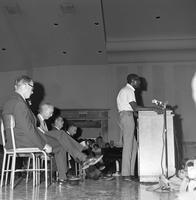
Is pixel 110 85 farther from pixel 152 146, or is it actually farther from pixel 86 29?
pixel 152 146

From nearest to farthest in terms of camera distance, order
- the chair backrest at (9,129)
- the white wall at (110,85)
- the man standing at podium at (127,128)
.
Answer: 1. the chair backrest at (9,129)
2. the man standing at podium at (127,128)
3. the white wall at (110,85)

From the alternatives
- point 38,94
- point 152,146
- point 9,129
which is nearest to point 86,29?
point 38,94

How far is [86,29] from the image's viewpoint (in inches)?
322

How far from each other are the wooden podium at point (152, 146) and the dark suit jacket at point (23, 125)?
1174 mm

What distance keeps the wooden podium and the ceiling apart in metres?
3.95

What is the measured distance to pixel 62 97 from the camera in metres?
9.77

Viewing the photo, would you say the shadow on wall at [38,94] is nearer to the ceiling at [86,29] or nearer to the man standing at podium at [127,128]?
the ceiling at [86,29]

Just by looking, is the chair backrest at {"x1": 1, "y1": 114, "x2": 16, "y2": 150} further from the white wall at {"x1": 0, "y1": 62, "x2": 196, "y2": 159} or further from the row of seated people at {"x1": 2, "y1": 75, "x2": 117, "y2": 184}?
the white wall at {"x1": 0, "y1": 62, "x2": 196, "y2": 159}

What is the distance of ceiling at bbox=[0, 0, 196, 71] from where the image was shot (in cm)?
760

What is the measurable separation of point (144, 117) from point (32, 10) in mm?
4410

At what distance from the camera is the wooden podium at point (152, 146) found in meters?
4.02

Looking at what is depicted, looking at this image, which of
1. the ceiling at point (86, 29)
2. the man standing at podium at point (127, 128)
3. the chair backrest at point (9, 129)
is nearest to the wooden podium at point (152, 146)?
the man standing at podium at point (127, 128)

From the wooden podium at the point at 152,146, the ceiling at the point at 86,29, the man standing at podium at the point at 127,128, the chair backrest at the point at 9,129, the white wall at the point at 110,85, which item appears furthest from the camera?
the white wall at the point at 110,85

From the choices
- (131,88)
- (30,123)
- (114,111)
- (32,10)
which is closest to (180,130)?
(114,111)
